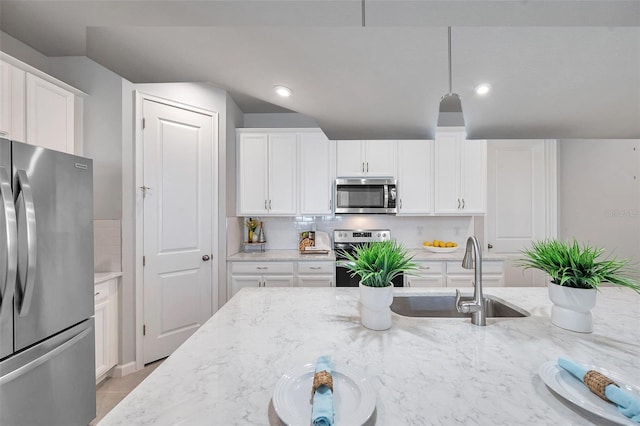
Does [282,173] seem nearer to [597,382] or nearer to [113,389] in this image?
[113,389]

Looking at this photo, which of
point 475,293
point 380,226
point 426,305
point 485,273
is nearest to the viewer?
point 475,293

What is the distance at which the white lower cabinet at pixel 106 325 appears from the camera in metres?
1.85

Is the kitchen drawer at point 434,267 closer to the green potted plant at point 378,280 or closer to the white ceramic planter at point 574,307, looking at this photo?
the white ceramic planter at point 574,307

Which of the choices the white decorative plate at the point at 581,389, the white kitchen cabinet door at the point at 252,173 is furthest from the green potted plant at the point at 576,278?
the white kitchen cabinet door at the point at 252,173

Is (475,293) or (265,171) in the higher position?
(265,171)

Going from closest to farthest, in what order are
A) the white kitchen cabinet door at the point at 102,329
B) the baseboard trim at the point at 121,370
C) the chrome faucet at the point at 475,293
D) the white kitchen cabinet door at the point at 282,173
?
the chrome faucet at the point at 475,293 < the white kitchen cabinet door at the point at 102,329 < the baseboard trim at the point at 121,370 < the white kitchen cabinet door at the point at 282,173

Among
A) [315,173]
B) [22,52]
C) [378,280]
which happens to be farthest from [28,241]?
[315,173]

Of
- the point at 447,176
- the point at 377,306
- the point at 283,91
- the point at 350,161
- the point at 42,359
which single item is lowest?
the point at 42,359

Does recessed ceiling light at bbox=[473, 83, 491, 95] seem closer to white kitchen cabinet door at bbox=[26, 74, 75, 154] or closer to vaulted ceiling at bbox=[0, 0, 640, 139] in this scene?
vaulted ceiling at bbox=[0, 0, 640, 139]

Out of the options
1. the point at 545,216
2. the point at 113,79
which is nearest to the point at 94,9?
the point at 113,79

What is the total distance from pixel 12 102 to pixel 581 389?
275 cm

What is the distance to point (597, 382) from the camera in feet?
1.89

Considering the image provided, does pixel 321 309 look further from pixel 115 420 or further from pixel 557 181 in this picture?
pixel 557 181

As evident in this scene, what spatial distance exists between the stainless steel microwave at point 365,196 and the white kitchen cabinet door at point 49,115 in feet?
7.27
